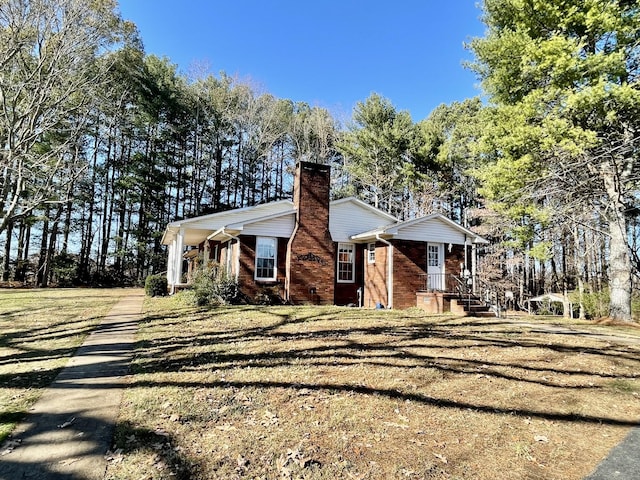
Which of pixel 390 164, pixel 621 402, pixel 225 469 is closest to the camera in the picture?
pixel 225 469

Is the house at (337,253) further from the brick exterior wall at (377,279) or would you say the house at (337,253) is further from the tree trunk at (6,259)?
the tree trunk at (6,259)

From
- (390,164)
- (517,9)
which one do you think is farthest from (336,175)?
(517,9)

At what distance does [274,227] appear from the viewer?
49.0 ft

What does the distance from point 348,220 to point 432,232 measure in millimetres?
3739

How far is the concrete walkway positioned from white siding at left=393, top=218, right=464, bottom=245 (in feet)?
37.8

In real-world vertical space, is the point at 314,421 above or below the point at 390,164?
below

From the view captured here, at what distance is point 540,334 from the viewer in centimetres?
923

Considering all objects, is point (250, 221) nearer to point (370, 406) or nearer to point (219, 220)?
point (219, 220)

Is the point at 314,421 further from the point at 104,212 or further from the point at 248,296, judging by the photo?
the point at 104,212

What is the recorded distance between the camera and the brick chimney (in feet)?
49.0

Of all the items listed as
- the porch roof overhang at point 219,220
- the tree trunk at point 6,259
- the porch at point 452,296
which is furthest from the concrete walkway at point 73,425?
the tree trunk at point 6,259

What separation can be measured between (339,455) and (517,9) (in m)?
15.7

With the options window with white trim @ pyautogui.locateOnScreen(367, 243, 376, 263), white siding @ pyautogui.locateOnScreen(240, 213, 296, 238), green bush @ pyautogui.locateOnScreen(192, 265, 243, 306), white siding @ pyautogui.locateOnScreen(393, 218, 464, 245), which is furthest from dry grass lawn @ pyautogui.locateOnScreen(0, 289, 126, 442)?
white siding @ pyautogui.locateOnScreen(393, 218, 464, 245)

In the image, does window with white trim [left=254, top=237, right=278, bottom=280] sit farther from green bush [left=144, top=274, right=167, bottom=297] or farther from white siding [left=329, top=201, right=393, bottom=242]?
green bush [left=144, top=274, right=167, bottom=297]
